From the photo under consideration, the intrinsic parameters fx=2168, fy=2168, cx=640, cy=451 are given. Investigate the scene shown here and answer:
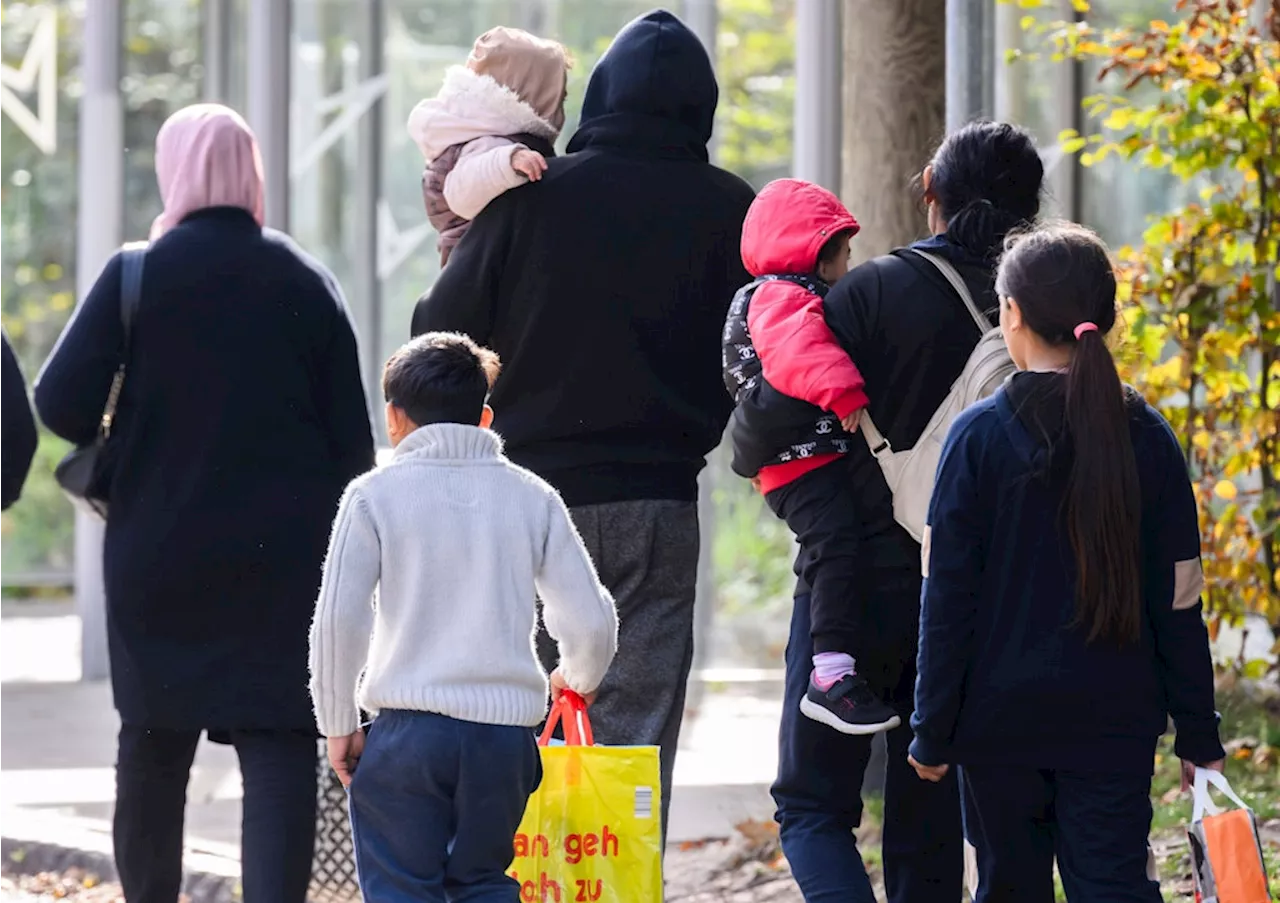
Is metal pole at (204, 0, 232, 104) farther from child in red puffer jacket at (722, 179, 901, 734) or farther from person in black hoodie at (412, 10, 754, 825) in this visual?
child in red puffer jacket at (722, 179, 901, 734)

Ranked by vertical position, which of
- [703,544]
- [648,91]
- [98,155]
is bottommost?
[703,544]

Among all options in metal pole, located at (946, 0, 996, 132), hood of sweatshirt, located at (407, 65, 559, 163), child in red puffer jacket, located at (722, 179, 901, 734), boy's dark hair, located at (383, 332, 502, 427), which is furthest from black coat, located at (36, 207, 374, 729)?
metal pole, located at (946, 0, 996, 132)

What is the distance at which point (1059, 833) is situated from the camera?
11.7 feet

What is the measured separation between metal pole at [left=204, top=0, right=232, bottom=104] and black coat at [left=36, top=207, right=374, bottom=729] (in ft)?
22.5

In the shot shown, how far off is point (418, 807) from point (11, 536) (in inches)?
369

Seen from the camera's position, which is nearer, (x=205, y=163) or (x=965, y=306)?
(x=965, y=306)

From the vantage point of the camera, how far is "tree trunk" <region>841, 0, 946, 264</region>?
6.31 metres

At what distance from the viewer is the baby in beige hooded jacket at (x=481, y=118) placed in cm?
447

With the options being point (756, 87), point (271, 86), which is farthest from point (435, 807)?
point (756, 87)

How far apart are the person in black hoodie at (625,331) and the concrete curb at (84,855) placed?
5.52ft

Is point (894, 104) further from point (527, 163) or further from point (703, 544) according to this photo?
point (703, 544)

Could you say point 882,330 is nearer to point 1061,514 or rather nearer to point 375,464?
point 1061,514

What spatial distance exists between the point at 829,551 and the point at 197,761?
419 cm

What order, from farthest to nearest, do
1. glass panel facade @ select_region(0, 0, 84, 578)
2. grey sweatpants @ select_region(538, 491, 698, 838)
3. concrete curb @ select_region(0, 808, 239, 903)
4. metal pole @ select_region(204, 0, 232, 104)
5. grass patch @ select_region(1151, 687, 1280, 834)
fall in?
1. glass panel facade @ select_region(0, 0, 84, 578)
2. metal pole @ select_region(204, 0, 232, 104)
3. grass patch @ select_region(1151, 687, 1280, 834)
4. concrete curb @ select_region(0, 808, 239, 903)
5. grey sweatpants @ select_region(538, 491, 698, 838)
